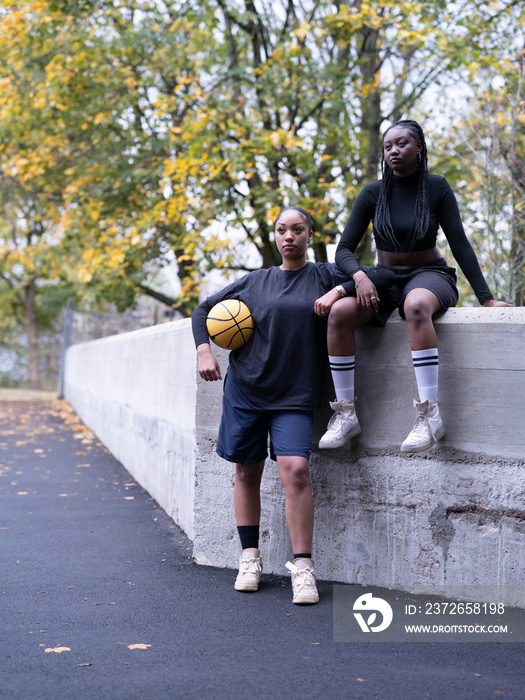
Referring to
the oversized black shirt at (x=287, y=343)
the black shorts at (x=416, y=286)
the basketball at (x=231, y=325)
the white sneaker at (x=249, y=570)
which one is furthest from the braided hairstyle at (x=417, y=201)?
the white sneaker at (x=249, y=570)

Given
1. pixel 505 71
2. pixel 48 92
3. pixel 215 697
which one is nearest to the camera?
pixel 215 697

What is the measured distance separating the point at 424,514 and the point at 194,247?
7.38 m

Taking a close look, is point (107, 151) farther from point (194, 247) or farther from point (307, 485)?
point (307, 485)

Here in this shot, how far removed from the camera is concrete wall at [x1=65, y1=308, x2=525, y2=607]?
390 centimetres

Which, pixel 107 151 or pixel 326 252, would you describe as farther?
pixel 107 151

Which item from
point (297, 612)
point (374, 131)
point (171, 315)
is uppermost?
point (374, 131)

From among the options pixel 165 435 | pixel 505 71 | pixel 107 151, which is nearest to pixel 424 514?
pixel 165 435

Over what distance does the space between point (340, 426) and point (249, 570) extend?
3.17 feet

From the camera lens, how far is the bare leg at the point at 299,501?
404 cm

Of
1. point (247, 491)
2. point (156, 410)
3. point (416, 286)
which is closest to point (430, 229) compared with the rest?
point (416, 286)

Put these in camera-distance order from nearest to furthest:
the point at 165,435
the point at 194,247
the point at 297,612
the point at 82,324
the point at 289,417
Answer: the point at 297,612 → the point at 289,417 → the point at 165,435 → the point at 194,247 → the point at 82,324

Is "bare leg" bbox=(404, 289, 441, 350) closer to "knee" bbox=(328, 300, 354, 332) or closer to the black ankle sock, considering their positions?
"knee" bbox=(328, 300, 354, 332)

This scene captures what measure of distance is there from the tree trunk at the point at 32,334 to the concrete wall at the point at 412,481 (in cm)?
2894

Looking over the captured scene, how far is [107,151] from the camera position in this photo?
1392 cm
